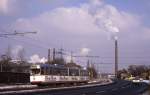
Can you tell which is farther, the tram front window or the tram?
the tram front window

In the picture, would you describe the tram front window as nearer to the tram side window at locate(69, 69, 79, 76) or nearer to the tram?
the tram

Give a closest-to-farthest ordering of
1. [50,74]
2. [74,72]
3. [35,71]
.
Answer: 1. [35,71]
2. [50,74]
3. [74,72]

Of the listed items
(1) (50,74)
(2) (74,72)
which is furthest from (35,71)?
(2) (74,72)

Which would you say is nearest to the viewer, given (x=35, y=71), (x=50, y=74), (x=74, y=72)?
(x=35, y=71)

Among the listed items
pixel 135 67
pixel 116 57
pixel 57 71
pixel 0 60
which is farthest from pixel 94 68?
pixel 57 71

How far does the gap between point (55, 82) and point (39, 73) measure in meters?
5.59

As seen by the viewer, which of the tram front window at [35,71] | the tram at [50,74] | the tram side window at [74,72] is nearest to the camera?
the tram at [50,74]

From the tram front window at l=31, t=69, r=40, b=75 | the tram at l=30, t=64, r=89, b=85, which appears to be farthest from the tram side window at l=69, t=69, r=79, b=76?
the tram front window at l=31, t=69, r=40, b=75

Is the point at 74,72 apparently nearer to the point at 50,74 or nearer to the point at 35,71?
the point at 50,74

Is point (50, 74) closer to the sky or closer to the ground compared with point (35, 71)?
closer to the ground

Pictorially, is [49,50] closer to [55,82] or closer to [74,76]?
[74,76]

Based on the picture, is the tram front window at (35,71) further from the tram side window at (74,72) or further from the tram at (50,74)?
the tram side window at (74,72)

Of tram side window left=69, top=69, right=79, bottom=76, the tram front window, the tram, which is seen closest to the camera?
the tram

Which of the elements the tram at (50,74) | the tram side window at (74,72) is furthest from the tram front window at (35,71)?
the tram side window at (74,72)
